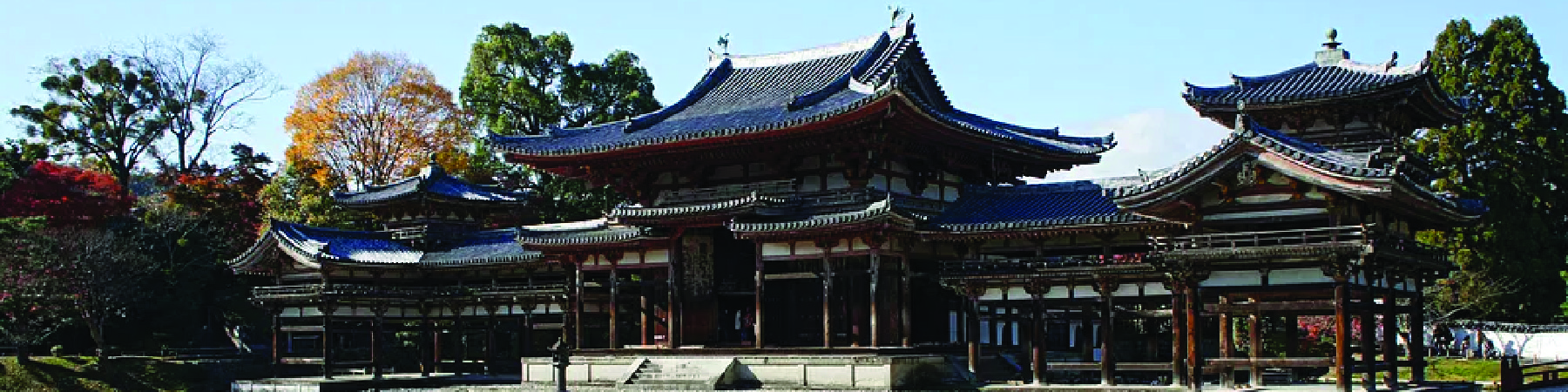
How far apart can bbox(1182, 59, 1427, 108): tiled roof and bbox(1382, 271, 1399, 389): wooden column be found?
3.93 meters

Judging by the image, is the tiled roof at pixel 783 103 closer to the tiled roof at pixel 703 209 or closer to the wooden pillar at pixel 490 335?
the tiled roof at pixel 703 209

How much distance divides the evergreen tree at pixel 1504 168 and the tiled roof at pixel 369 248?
85.6 feet

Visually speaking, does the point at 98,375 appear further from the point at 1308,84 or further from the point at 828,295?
the point at 1308,84

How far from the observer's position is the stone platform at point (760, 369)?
31.3 metres

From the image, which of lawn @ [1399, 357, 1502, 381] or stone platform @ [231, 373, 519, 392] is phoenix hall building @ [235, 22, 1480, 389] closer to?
stone platform @ [231, 373, 519, 392]

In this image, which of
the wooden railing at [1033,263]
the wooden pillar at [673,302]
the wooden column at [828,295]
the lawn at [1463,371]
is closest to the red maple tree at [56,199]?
the wooden pillar at [673,302]

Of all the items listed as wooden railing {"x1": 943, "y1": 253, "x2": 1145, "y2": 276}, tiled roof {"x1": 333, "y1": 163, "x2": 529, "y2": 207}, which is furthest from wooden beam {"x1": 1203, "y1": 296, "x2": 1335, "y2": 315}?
tiled roof {"x1": 333, "y1": 163, "x2": 529, "y2": 207}

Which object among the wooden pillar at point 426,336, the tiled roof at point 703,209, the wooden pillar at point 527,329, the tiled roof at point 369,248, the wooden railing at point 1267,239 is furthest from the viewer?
the wooden pillar at point 426,336

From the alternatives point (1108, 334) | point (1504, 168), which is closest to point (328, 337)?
point (1108, 334)

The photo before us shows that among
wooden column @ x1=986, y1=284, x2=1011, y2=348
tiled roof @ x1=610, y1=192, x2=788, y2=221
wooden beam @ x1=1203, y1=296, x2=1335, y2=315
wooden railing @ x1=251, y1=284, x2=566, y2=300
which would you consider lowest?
wooden column @ x1=986, y1=284, x2=1011, y2=348

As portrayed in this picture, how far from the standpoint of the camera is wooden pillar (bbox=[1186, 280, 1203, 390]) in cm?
2591

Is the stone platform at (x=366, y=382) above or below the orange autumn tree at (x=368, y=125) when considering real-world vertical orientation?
below

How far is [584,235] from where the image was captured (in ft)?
118

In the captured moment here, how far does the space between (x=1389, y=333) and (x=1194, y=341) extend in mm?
3793
